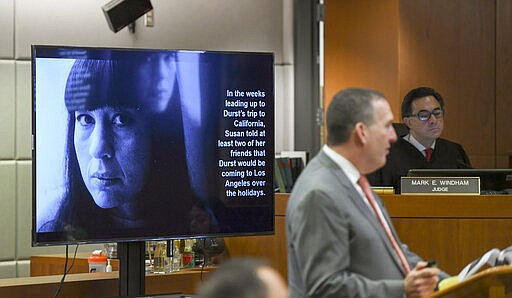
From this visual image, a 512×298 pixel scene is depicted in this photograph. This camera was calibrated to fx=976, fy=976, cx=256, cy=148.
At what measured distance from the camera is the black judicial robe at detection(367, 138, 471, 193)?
472 centimetres

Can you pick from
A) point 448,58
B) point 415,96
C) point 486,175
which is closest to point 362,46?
point 448,58

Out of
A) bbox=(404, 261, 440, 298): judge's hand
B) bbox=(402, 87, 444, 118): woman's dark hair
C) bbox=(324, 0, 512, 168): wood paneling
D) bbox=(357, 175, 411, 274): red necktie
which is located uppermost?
bbox=(324, 0, 512, 168): wood paneling

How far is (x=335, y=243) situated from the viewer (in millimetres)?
2654

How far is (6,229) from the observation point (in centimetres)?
564

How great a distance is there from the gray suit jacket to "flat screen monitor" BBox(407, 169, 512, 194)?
123 cm

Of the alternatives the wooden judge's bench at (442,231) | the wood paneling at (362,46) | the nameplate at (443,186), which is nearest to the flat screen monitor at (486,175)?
the nameplate at (443,186)

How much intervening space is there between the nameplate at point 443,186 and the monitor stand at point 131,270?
1.07m

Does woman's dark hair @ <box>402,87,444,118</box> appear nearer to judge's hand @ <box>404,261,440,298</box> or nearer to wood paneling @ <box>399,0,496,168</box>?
wood paneling @ <box>399,0,496,168</box>

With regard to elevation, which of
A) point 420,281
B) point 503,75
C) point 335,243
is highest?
point 503,75

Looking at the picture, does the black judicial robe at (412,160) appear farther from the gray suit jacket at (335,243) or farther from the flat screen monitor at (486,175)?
the gray suit jacket at (335,243)

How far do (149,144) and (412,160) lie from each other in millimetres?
1688

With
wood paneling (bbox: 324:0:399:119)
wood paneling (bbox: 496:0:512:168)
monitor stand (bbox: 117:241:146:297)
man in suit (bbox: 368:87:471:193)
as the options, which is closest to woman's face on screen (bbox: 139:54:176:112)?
monitor stand (bbox: 117:241:146:297)

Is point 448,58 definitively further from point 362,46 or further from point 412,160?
point 412,160

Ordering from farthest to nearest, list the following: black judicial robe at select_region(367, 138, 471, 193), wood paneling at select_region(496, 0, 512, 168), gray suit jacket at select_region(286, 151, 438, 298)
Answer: wood paneling at select_region(496, 0, 512, 168) → black judicial robe at select_region(367, 138, 471, 193) → gray suit jacket at select_region(286, 151, 438, 298)
